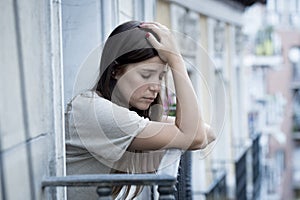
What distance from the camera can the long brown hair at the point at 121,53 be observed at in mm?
3014

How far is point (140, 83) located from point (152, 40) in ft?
0.57

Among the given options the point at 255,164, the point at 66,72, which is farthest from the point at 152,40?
the point at 255,164

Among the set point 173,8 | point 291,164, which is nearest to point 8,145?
point 173,8

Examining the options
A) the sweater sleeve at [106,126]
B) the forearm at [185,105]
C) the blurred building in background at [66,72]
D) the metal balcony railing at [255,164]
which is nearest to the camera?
the blurred building in background at [66,72]

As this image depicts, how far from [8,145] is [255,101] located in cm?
1869

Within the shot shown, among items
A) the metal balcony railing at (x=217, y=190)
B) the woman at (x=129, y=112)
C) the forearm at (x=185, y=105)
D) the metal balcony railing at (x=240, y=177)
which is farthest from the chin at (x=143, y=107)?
the metal balcony railing at (x=240, y=177)

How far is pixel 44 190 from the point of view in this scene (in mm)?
2812

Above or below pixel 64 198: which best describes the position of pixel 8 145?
above

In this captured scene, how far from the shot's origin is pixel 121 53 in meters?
3.04

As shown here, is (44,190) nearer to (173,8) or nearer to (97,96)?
(97,96)

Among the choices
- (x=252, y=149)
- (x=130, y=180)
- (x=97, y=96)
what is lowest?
(x=252, y=149)

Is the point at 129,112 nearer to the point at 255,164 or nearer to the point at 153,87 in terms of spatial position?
the point at 153,87

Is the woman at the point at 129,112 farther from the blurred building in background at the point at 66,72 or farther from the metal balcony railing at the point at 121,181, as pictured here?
the metal balcony railing at the point at 121,181

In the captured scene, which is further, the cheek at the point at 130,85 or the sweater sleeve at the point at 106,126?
the cheek at the point at 130,85
